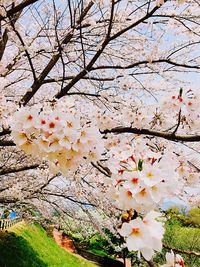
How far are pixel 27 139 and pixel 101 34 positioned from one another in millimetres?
4242

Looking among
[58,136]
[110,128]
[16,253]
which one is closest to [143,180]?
[58,136]

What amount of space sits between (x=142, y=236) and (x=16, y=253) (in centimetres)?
1178

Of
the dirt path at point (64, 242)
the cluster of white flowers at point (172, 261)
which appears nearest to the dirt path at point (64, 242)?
the dirt path at point (64, 242)

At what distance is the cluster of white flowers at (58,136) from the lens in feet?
6.71

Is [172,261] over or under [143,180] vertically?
under

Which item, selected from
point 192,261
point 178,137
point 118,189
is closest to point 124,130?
point 178,137

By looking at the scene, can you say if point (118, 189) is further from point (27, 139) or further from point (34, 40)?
point (34, 40)

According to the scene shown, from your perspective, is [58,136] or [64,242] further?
[64,242]

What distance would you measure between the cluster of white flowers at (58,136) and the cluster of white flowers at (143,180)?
440mm

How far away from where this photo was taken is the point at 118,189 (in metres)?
1.65

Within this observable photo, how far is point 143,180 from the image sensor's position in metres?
1.52

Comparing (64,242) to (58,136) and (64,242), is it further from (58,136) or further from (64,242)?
(58,136)

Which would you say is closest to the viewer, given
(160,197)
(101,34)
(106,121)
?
(160,197)

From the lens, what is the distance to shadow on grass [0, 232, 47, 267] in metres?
11.3
